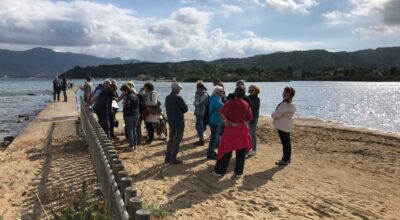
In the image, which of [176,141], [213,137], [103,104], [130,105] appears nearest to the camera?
[176,141]

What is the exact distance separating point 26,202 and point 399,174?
8.24 m

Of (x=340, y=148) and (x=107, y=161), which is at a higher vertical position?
(x=107, y=161)

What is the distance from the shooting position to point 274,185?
8.48 meters

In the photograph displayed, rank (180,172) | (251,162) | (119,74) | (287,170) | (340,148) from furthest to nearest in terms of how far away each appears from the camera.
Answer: (119,74)
(340,148)
(251,162)
(287,170)
(180,172)

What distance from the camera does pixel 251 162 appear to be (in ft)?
34.9

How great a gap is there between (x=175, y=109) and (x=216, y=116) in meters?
1.13

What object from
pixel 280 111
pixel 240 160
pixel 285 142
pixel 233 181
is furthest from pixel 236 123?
pixel 285 142

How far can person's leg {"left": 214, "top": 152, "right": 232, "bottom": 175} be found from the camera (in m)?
8.75

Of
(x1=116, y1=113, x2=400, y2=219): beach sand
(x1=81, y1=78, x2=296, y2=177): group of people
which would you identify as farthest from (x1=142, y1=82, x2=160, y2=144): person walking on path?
(x1=116, y1=113, x2=400, y2=219): beach sand

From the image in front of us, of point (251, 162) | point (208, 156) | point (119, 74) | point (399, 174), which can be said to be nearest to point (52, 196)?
point (208, 156)

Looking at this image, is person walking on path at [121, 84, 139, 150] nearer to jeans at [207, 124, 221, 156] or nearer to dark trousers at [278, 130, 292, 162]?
jeans at [207, 124, 221, 156]

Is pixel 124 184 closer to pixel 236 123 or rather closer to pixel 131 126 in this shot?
pixel 236 123

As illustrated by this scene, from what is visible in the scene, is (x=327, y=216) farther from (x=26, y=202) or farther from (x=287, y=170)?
(x=26, y=202)

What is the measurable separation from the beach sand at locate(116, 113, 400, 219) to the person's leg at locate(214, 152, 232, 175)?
19 centimetres
